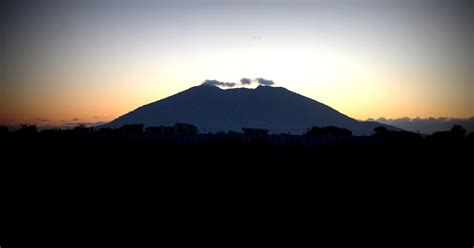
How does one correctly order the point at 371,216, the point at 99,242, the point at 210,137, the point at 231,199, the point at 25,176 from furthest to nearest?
the point at 210,137
the point at 25,176
the point at 231,199
the point at 371,216
the point at 99,242

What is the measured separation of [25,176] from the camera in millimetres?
21781

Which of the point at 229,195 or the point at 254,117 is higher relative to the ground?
the point at 254,117

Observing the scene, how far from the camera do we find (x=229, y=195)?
18.9 m

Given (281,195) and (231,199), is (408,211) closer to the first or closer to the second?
(281,195)

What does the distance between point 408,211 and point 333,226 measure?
381cm

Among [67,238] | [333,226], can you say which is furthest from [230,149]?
[67,238]

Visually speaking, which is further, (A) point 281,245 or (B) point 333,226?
(B) point 333,226

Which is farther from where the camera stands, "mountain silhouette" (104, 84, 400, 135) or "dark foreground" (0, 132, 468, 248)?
"mountain silhouette" (104, 84, 400, 135)

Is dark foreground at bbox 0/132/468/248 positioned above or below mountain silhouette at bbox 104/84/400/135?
below

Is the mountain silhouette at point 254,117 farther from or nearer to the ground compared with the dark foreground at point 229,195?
farther from the ground

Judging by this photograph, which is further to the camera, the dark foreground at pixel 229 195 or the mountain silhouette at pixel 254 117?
the mountain silhouette at pixel 254 117

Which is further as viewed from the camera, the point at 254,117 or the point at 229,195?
the point at 254,117

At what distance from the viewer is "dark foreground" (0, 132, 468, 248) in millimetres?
13906

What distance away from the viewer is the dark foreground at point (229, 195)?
13906 mm
